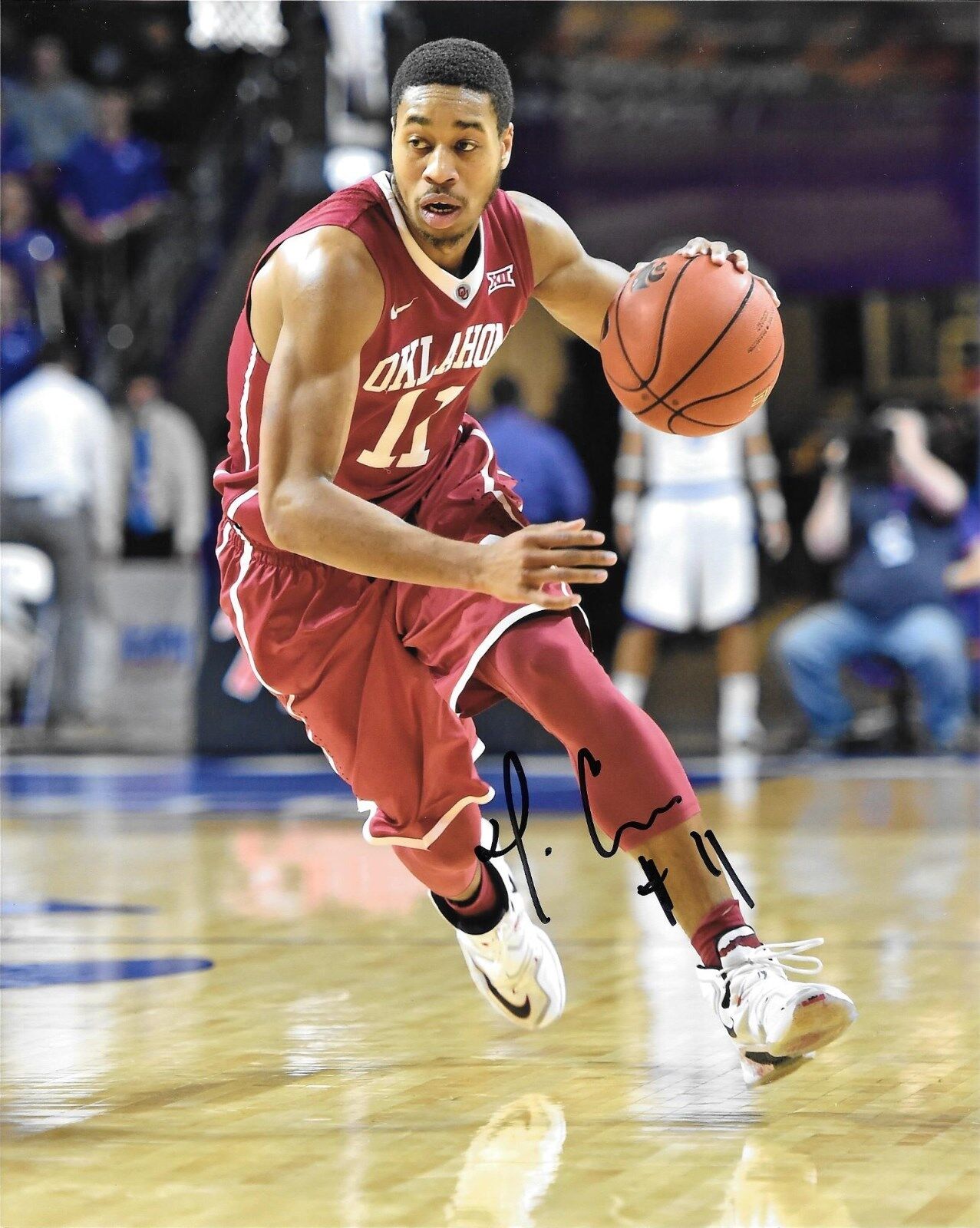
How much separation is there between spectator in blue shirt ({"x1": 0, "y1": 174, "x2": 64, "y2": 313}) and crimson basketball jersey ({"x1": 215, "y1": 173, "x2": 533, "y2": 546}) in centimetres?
846

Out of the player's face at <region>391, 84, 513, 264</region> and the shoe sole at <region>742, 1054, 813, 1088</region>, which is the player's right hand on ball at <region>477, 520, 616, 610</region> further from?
the shoe sole at <region>742, 1054, 813, 1088</region>

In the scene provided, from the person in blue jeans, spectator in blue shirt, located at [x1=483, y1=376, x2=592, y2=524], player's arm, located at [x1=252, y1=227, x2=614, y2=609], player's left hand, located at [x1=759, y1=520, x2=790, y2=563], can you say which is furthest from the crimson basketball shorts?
player's left hand, located at [x1=759, y1=520, x2=790, y2=563]

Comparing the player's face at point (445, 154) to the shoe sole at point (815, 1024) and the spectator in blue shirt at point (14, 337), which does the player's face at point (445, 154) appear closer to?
the shoe sole at point (815, 1024)

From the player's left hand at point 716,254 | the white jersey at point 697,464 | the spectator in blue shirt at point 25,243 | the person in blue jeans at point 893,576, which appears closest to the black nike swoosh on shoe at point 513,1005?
the player's left hand at point 716,254

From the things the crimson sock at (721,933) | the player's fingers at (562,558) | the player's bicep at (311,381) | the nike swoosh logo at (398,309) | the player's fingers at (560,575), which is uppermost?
the nike swoosh logo at (398,309)

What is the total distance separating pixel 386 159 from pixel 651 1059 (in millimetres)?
6174

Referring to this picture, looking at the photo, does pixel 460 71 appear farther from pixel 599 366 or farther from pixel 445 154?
pixel 599 366

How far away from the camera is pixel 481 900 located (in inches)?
137

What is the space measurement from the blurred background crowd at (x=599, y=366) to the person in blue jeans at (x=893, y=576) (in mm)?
15

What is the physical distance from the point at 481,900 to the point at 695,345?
110 centimetres

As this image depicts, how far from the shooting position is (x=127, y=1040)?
11.0 ft

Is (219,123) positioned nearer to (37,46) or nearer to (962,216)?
(37,46)

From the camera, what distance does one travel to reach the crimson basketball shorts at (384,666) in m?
3.27

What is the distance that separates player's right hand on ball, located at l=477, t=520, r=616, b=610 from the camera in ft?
8.00
